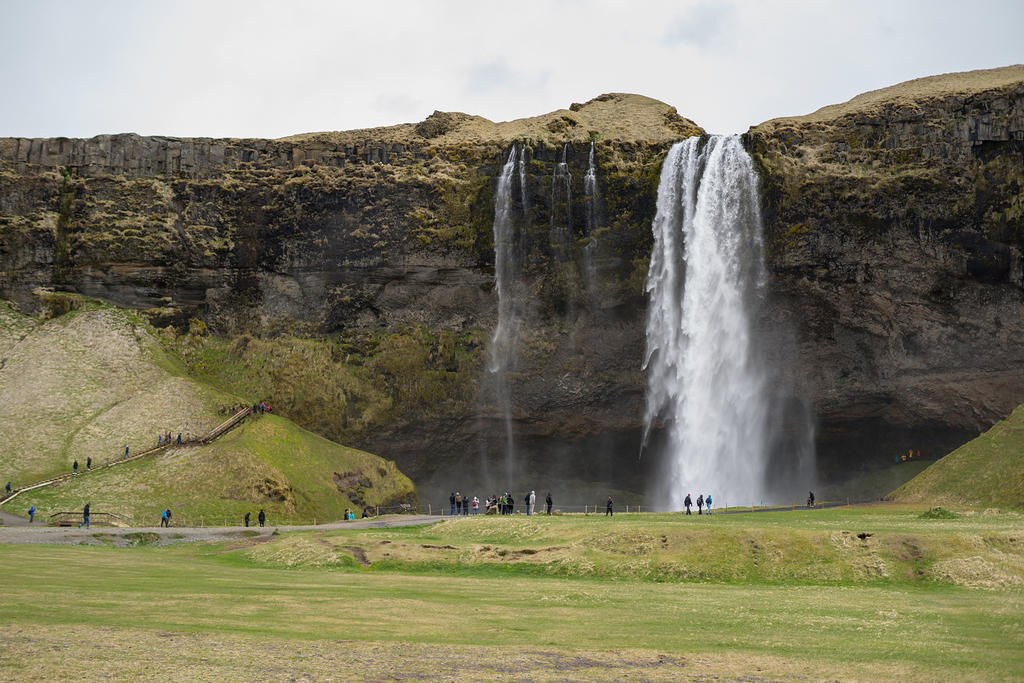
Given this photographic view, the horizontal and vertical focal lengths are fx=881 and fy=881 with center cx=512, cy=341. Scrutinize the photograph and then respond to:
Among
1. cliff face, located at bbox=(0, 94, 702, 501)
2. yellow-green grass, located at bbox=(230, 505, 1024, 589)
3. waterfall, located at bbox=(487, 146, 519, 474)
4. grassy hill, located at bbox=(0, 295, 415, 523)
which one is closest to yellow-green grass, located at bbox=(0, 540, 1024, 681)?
yellow-green grass, located at bbox=(230, 505, 1024, 589)

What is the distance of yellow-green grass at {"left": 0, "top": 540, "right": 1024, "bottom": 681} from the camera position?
13.6m

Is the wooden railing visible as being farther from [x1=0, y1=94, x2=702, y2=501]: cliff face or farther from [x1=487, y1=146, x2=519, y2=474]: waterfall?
[x1=487, y1=146, x2=519, y2=474]: waterfall

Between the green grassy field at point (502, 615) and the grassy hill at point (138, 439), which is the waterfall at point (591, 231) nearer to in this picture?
the grassy hill at point (138, 439)

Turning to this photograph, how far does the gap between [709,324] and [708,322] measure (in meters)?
0.18

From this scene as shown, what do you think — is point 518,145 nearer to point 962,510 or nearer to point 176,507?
point 176,507

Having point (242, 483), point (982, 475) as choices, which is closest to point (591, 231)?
point (242, 483)

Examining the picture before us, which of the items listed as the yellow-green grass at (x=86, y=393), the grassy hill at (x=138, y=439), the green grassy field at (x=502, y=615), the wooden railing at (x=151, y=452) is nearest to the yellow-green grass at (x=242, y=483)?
the grassy hill at (x=138, y=439)

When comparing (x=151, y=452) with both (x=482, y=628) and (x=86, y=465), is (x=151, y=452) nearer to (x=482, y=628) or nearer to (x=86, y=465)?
(x=86, y=465)

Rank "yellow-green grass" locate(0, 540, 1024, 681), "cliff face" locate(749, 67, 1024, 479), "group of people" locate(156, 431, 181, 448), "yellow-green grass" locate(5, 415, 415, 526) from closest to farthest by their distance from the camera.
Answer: "yellow-green grass" locate(0, 540, 1024, 681) < "yellow-green grass" locate(5, 415, 415, 526) < "group of people" locate(156, 431, 181, 448) < "cliff face" locate(749, 67, 1024, 479)

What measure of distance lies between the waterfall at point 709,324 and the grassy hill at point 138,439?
74.2ft

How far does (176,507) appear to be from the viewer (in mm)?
53219

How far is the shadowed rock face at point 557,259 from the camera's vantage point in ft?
220

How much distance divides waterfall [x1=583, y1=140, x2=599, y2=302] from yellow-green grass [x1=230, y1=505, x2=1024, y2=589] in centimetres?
4089

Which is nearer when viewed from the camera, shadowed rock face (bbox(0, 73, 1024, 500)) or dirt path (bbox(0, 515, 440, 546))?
dirt path (bbox(0, 515, 440, 546))
